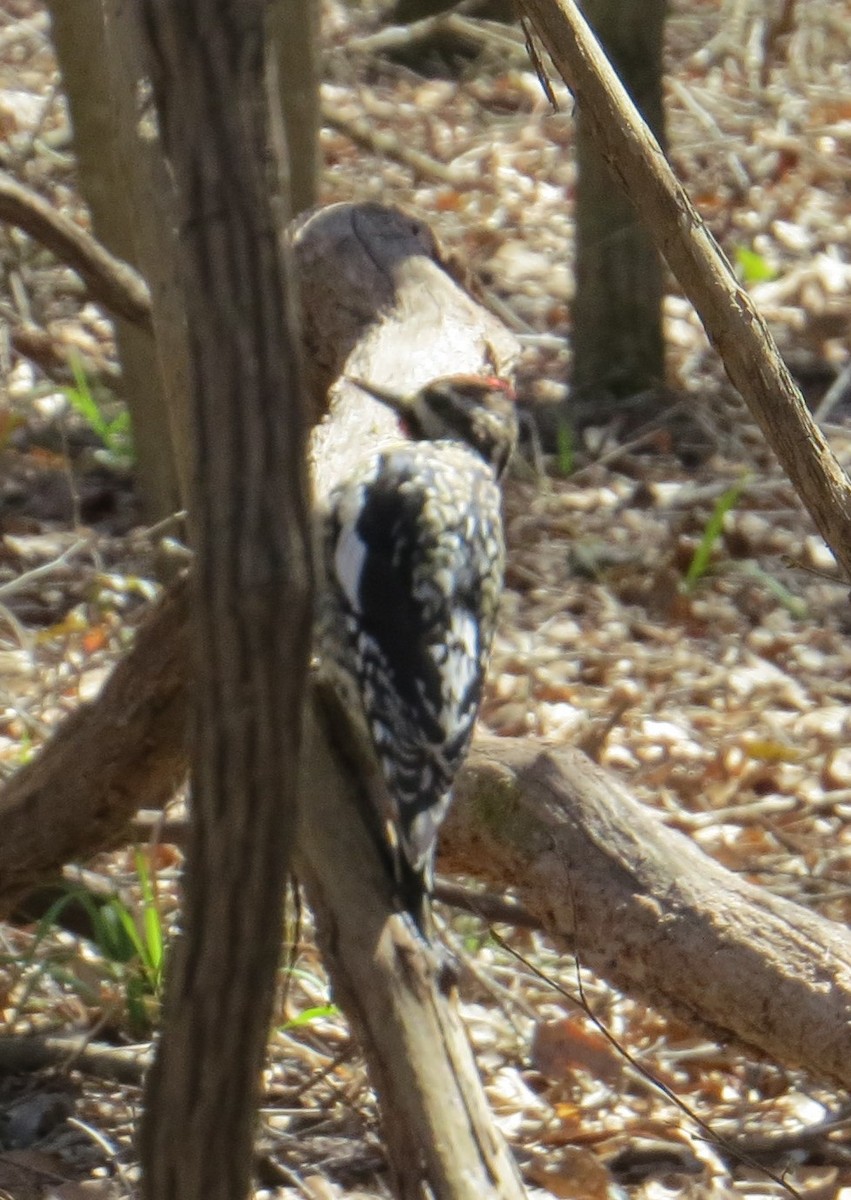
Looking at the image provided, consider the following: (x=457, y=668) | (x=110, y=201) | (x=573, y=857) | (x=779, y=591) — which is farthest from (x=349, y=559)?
(x=779, y=591)

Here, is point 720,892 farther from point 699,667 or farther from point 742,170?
point 742,170

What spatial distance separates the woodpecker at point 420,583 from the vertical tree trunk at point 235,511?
136 centimetres

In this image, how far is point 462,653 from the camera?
3393 millimetres

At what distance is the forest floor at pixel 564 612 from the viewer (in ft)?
12.1

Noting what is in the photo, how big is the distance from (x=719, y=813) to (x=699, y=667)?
3.12 ft

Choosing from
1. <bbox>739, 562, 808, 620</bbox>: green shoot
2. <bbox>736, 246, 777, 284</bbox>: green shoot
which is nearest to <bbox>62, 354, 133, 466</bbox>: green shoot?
<bbox>739, 562, 808, 620</bbox>: green shoot

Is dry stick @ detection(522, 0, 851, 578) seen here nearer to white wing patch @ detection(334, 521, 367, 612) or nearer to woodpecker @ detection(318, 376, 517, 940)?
woodpecker @ detection(318, 376, 517, 940)

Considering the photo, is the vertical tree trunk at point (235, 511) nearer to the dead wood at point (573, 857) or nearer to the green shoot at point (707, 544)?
the dead wood at point (573, 857)

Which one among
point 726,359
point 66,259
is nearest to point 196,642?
point 726,359

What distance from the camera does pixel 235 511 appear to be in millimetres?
1422

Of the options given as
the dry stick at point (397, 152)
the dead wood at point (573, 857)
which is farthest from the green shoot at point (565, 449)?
the dead wood at point (573, 857)

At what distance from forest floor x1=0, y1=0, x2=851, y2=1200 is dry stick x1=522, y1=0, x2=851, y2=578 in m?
0.25

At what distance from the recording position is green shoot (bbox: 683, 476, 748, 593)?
5.94m

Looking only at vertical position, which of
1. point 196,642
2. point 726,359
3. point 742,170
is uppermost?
point 742,170
